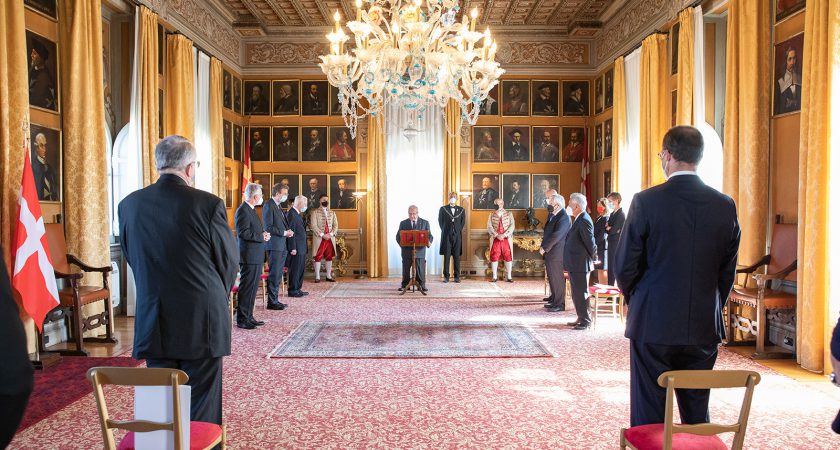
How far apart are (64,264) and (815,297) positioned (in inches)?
348

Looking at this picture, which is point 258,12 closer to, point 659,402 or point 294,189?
point 294,189

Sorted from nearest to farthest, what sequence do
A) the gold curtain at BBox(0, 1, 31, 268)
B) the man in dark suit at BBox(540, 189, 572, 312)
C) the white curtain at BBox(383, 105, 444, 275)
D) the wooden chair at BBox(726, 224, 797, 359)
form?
the gold curtain at BBox(0, 1, 31, 268), the wooden chair at BBox(726, 224, 797, 359), the man in dark suit at BBox(540, 189, 572, 312), the white curtain at BBox(383, 105, 444, 275)

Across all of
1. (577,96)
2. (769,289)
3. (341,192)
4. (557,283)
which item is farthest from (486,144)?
(769,289)

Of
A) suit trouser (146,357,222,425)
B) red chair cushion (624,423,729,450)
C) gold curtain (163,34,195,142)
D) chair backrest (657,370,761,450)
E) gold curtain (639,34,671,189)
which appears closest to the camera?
chair backrest (657,370,761,450)

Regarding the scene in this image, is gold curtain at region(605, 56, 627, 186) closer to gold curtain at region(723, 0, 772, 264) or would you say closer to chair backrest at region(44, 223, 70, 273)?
gold curtain at region(723, 0, 772, 264)

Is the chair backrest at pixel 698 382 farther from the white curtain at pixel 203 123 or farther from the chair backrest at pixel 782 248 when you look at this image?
the white curtain at pixel 203 123

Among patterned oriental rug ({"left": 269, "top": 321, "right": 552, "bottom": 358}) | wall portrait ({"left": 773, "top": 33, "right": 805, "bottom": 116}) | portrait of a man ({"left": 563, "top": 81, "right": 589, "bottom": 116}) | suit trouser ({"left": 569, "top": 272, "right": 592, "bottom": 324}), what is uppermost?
portrait of a man ({"left": 563, "top": 81, "right": 589, "bottom": 116})

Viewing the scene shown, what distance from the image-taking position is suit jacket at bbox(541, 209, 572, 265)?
32.3 ft

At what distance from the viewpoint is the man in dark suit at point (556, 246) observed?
A: 9852mm

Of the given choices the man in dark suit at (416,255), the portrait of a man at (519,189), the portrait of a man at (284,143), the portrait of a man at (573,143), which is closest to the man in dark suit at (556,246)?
the man in dark suit at (416,255)

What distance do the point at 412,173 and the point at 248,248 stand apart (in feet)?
25.8

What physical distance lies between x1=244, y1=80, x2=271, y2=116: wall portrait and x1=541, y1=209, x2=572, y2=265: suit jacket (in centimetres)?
905

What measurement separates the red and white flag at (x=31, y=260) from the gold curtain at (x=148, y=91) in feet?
10.4

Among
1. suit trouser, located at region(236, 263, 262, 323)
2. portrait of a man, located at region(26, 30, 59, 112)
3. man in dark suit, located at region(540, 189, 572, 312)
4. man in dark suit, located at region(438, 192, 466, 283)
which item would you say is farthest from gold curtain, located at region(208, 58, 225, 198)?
man in dark suit, located at region(540, 189, 572, 312)
